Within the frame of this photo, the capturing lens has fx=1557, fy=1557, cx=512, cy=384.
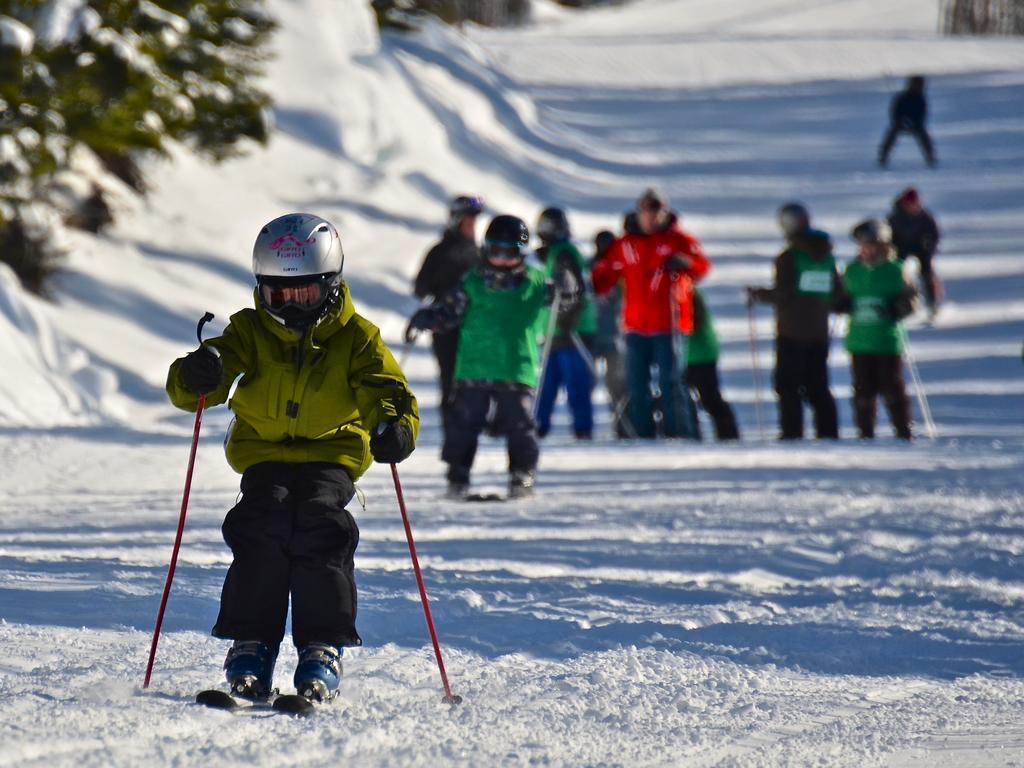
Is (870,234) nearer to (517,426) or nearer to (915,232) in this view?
(517,426)

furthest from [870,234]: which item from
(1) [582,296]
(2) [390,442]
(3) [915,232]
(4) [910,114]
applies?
(4) [910,114]

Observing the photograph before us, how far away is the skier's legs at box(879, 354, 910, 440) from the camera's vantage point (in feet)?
39.1

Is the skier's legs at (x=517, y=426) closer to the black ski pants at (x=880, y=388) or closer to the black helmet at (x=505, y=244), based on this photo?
the black helmet at (x=505, y=244)

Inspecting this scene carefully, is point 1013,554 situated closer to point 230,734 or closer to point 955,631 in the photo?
point 955,631

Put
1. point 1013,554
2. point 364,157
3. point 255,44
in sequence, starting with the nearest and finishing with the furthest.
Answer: point 1013,554 → point 255,44 → point 364,157

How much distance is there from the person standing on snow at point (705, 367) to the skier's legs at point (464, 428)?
370 centimetres

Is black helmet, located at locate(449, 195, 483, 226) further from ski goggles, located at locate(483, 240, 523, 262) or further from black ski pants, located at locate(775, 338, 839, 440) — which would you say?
black ski pants, located at locate(775, 338, 839, 440)

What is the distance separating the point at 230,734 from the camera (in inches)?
153

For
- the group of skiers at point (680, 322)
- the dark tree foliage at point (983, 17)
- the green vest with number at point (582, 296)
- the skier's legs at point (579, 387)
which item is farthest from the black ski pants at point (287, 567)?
the dark tree foliage at point (983, 17)

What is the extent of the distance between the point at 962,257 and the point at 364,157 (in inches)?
371

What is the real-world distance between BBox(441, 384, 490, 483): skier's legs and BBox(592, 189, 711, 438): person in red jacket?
295cm

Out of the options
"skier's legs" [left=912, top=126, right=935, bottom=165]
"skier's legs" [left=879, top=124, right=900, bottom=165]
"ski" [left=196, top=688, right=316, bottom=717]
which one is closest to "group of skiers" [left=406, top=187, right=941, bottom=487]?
"ski" [left=196, top=688, right=316, bottom=717]

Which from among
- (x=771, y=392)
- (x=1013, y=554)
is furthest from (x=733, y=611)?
(x=771, y=392)

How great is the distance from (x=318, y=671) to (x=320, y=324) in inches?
39.5
